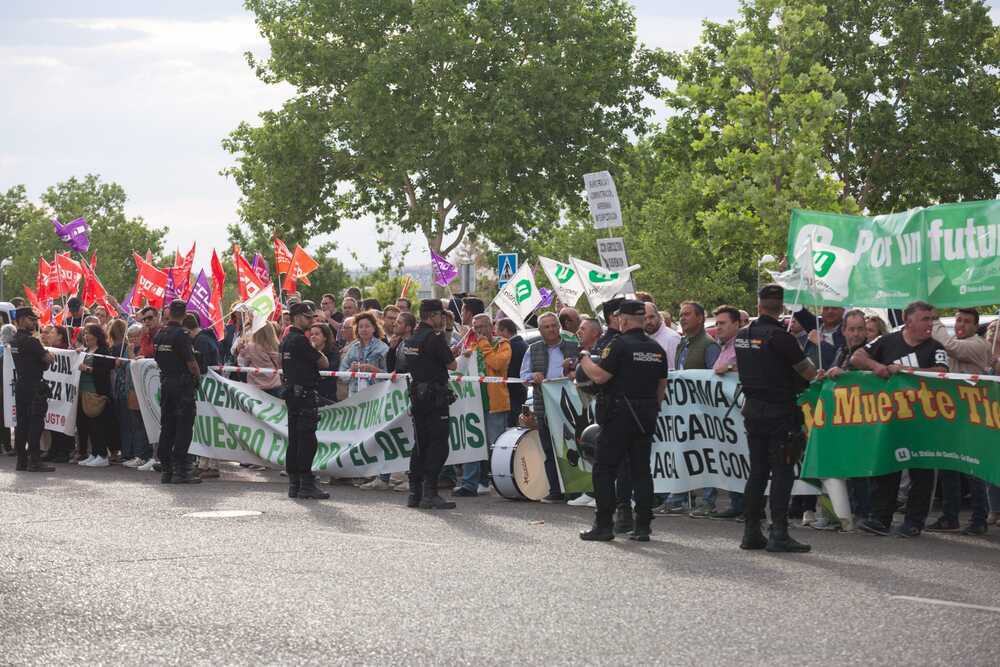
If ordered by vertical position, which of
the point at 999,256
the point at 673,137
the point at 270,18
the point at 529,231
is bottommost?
the point at 999,256

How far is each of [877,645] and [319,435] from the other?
10.4m

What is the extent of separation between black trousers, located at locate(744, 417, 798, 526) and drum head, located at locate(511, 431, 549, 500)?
3.71 metres

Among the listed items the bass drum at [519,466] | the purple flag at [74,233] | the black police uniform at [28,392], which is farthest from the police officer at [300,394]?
the purple flag at [74,233]

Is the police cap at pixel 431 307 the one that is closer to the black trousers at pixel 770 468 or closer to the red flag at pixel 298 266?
the black trousers at pixel 770 468

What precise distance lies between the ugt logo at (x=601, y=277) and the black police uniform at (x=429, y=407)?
346 centimetres

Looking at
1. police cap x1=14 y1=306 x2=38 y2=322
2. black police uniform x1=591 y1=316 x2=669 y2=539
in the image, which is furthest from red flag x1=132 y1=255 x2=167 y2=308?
black police uniform x1=591 y1=316 x2=669 y2=539

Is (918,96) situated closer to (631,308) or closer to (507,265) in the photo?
A: (507,265)

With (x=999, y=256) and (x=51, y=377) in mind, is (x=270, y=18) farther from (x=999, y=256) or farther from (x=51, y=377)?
(x=999, y=256)

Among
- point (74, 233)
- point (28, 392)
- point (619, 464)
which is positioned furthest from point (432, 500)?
point (74, 233)

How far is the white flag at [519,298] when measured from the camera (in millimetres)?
17734

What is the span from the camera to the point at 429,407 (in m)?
13.9

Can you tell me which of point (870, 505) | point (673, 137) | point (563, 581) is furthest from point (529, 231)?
point (563, 581)

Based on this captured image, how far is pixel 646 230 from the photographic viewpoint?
68.4 m

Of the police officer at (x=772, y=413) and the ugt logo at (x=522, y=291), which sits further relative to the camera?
the ugt logo at (x=522, y=291)
